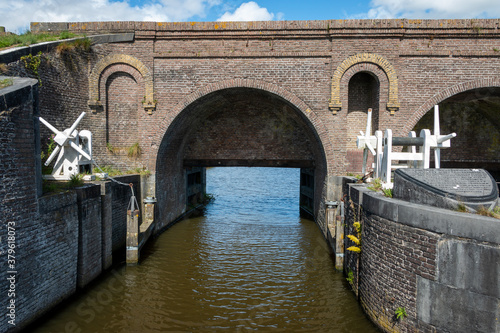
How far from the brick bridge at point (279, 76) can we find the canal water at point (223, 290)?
2.51 m

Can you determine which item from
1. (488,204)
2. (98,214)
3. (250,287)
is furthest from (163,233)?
(488,204)

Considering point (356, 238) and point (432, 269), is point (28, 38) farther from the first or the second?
point (432, 269)

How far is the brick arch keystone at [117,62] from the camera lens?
1291 centimetres

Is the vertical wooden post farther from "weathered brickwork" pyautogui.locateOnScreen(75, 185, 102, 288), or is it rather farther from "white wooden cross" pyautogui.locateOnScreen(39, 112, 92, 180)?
"white wooden cross" pyautogui.locateOnScreen(39, 112, 92, 180)

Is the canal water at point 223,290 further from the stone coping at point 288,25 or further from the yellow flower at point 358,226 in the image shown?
the stone coping at point 288,25

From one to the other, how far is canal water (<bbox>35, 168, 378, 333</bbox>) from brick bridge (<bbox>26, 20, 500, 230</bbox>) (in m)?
2.51

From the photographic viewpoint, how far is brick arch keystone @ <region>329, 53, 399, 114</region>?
1238cm

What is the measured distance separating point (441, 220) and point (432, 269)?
2.66 feet

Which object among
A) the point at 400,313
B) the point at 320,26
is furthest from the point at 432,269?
the point at 320,26

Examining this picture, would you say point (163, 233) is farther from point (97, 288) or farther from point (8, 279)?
point (8, 279)

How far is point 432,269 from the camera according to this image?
5.42 metres

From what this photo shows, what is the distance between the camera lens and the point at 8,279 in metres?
5.91

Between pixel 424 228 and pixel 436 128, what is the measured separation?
4541 mm

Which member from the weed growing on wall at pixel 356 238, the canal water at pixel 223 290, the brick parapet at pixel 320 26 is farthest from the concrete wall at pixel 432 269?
the brick parapet at pixel 320 26
